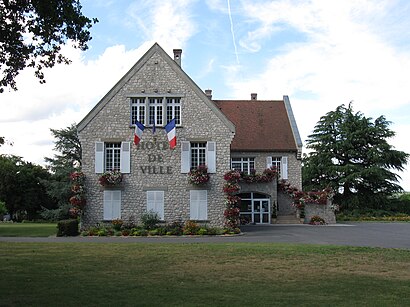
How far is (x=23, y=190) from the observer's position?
5678cm

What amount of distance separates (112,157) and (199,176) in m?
4.89

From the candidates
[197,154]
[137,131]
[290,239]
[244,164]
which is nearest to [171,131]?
[137,131]

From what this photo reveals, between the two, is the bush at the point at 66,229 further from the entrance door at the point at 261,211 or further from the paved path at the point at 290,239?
the entrance door at the point at 261,211

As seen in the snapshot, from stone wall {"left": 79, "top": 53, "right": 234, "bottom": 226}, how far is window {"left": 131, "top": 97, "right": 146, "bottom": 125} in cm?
29

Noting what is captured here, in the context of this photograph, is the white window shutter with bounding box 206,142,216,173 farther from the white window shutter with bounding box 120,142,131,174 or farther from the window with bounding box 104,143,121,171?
the window with bounding box 104,143,121,171

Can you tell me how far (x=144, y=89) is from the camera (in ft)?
88.8

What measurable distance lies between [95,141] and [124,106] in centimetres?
243

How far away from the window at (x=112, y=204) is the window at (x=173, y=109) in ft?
16.0

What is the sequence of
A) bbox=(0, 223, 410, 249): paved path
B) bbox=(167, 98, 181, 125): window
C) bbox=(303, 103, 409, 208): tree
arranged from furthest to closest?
1. bbox=(303, 103, 409, 208): tree
2. bbox=(167, 98, 181, 125): window
3. bbox=(0, 223, 410, 249): paved path

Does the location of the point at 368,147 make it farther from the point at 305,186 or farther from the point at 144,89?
the point at 144,89

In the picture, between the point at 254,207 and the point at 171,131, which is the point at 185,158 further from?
the point at 254,207

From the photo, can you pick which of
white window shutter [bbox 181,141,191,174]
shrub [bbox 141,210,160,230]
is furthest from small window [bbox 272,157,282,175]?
shrub [bbox 141,210,160,230]

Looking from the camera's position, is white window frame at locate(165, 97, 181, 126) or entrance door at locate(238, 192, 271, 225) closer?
white window frame at locate(165, 97, 181, 126)

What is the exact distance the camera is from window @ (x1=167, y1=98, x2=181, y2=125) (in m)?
27.1
